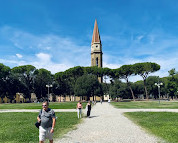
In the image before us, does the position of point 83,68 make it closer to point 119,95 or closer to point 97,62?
point 119,95

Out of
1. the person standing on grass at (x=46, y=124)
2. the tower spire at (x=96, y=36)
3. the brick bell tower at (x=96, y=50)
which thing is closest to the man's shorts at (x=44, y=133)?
the person standing on grass at (x=46, y=124)

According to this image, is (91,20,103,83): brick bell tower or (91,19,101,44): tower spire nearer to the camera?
(91,20,103,83): brick bell tower

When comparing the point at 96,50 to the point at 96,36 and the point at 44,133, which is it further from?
the point at 44,133

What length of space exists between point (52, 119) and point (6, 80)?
5763 centimetres

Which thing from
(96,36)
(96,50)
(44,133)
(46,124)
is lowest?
(44,133)

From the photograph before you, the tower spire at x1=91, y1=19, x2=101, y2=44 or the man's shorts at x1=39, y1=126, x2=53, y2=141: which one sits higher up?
the tower spire at x1=91, y1=19, x2=101, y2=44

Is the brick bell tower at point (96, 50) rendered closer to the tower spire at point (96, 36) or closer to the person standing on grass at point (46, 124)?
the tower spire at point (96, 36)

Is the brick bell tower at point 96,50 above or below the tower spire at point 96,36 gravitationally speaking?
below

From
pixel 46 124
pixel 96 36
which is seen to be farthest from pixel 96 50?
pixel 46 124

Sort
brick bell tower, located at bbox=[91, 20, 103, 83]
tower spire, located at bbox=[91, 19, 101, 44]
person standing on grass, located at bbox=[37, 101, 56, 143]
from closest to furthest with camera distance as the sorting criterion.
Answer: person standing on grass, located at bbox=[37, 101, 56, 143]
brick bell tower, located at bbox=[91, 20, 103, 83]
tower spire, located at bbox=[91, 19, 101, 44]

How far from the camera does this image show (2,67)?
5578cm

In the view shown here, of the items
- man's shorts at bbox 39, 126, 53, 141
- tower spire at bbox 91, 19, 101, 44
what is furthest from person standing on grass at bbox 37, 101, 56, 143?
tower spire at bbox 91, 19, 101, 44

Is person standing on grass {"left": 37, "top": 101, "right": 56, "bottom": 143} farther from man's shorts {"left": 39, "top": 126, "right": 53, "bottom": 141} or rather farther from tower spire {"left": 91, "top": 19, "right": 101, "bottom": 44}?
tower spire {"left": 91, "top": 19, "right": 101, "bottom": 44}

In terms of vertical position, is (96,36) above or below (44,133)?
above
